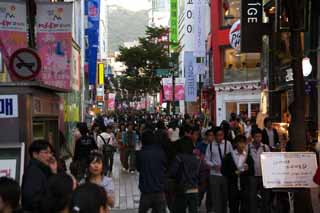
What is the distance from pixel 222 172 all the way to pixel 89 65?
1372 inches

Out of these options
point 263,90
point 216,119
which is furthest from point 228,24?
point 263,90

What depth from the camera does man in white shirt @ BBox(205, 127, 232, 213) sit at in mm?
11086

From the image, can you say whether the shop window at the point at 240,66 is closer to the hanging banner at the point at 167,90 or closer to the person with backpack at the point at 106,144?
the hanging banner at the point at 167,90

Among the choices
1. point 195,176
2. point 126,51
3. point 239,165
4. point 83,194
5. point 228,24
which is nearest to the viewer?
point 83,194

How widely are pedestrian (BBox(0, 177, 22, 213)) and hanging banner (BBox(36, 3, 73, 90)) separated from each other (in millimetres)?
8944

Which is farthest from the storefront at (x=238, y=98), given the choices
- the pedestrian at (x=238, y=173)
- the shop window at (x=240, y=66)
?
the pedestrian at (x=238, y=173)

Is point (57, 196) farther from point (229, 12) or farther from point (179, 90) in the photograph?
point (179, 90)

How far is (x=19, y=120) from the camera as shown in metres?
8.05

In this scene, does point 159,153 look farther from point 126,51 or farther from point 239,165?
point 126,51

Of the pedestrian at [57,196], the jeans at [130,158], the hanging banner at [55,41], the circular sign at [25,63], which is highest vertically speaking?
the hanging banner at [55,41]

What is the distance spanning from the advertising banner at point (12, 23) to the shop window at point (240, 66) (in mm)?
27623

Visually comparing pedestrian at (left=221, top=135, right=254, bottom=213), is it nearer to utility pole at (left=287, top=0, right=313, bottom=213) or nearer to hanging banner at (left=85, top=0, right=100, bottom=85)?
utility pole at (left=287, top=0, right=313, bottom=213)

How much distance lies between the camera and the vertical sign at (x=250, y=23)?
863 inches

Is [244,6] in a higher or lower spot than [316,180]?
higher
